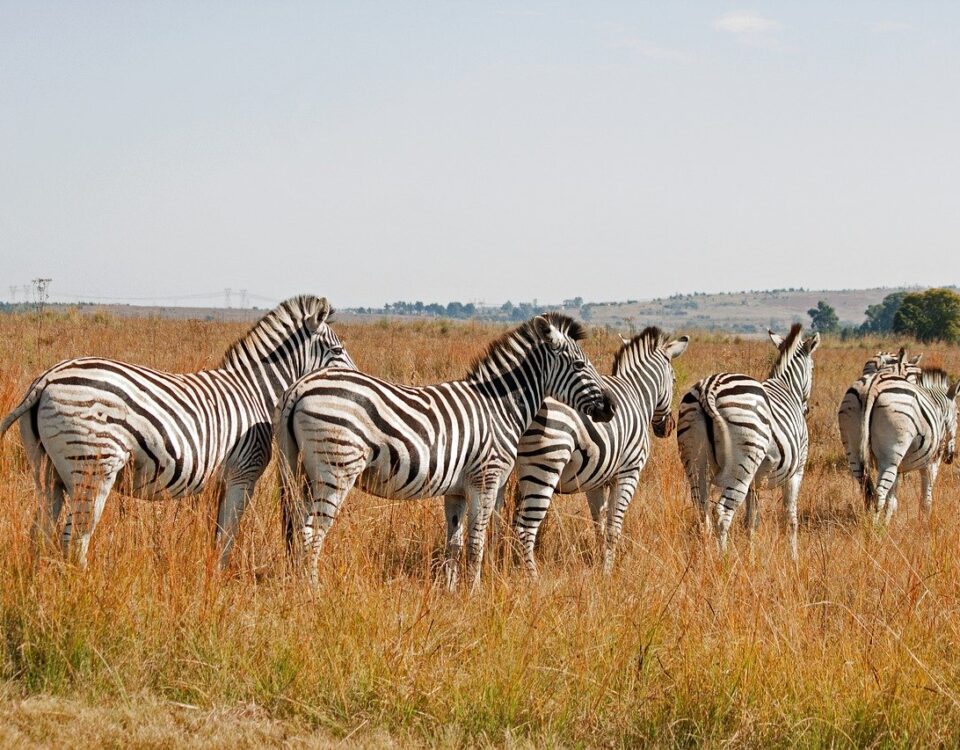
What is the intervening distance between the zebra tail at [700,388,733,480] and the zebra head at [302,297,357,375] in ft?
8.42

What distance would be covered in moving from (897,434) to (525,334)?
4.08 metres

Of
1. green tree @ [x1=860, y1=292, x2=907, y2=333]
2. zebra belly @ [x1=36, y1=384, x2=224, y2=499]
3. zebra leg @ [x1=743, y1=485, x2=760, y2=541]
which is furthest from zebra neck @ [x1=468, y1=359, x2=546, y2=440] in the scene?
green tree @ [x1=860, y1=292, x2=907, y2=333]

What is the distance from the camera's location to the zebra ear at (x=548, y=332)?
247 inches

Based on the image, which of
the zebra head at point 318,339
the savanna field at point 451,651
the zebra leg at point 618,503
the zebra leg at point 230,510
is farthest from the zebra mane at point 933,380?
the zebra leg at point 230,510

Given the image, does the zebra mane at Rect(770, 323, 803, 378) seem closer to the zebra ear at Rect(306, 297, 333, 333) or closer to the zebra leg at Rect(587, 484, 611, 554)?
the zebra leg at Rect(587, 484, 611, 554)

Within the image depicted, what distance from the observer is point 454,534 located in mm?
6055

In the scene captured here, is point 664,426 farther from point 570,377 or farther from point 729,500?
point 570,377

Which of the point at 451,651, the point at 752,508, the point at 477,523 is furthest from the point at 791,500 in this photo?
the point at 451,651

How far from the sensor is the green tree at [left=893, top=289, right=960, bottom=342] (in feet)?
161

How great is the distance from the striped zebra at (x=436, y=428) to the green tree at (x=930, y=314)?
1835 inches

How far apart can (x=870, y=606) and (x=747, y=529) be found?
243 cm

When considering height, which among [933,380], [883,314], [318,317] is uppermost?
[883,314]

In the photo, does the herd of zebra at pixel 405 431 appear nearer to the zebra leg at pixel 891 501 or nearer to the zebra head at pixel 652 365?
the zebra head at pixel 652 365

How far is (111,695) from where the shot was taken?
4113 millimetres
